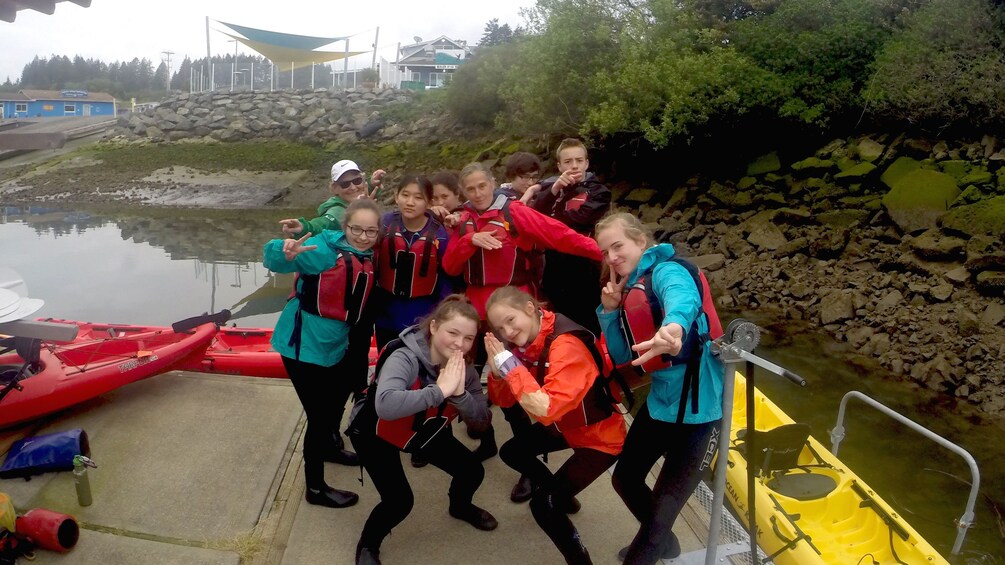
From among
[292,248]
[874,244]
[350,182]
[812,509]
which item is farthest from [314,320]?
[874,244]

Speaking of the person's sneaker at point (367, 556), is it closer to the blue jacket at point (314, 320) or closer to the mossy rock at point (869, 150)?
the blue jacket at point (314, 320)

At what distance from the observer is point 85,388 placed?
3.99 metres

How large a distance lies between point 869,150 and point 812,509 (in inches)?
382

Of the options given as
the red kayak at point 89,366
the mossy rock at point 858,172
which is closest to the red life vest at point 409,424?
the red kayak at point 89,366

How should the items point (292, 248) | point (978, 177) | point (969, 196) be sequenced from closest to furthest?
point (292, 248) → point (969, 196) → point (978, 177)

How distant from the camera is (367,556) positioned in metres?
2.57

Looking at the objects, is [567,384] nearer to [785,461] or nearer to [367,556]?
[367,556]

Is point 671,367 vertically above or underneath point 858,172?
underneath

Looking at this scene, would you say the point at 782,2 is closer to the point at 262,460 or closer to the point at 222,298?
the point at 222,298

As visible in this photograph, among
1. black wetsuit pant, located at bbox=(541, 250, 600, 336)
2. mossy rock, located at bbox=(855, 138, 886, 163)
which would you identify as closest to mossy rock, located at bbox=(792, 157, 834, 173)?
mossy rock, located at bbox=(855, 138, 886, 163)

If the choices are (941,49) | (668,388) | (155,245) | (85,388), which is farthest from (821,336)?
(155,245)

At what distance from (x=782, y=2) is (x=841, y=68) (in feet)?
6.37

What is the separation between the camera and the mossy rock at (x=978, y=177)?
9148 millimetres

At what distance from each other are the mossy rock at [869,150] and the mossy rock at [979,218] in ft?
7.24
